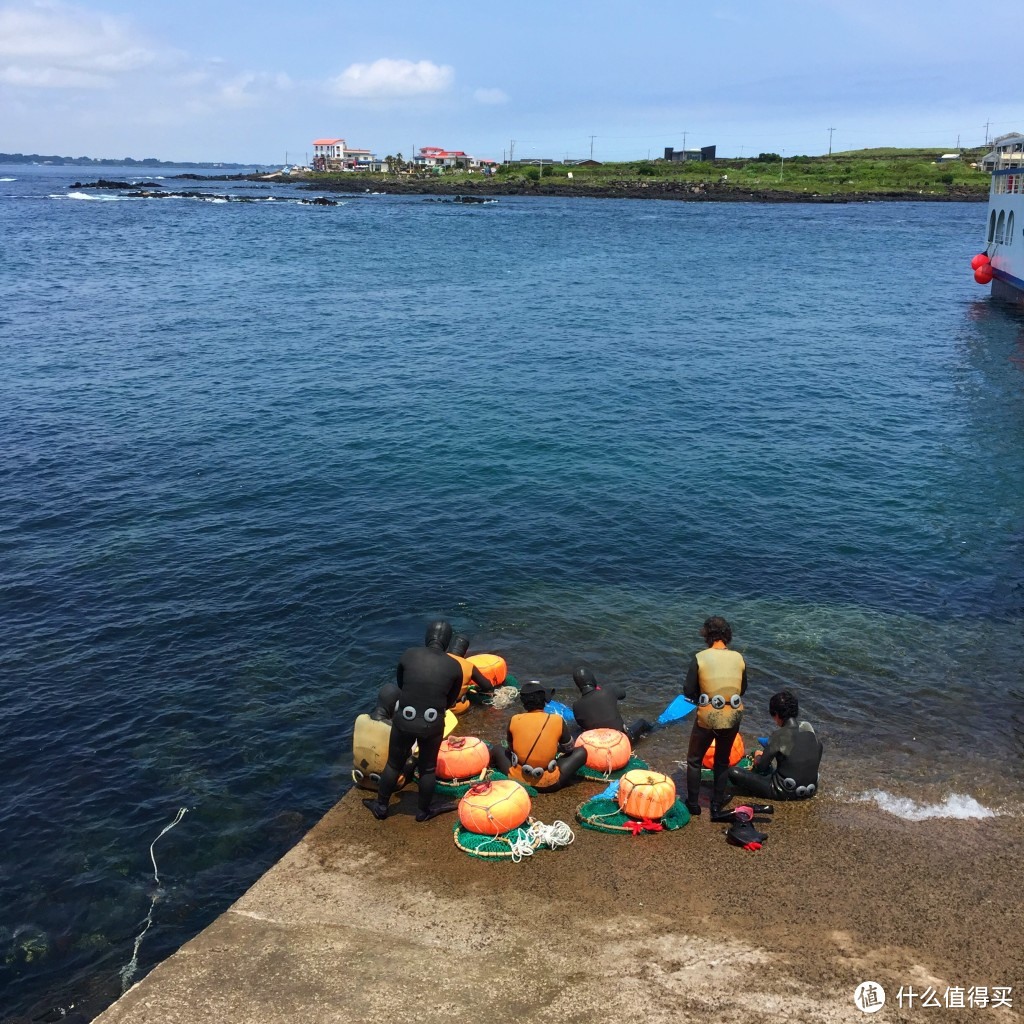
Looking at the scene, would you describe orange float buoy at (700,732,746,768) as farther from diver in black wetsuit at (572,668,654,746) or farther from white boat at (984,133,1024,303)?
white boat at (984,133,1024,303)

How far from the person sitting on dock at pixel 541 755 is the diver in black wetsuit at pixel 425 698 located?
143 cm

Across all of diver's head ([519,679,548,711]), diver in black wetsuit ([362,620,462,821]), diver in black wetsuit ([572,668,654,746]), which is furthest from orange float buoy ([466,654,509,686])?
diver in black wetsuit ([362,620,462,821])

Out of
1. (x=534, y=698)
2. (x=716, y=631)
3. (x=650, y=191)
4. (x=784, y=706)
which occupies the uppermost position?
(x=650, y=191)

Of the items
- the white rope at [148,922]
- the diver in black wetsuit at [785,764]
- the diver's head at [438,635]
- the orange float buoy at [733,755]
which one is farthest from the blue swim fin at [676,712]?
the white rope at [148,922]

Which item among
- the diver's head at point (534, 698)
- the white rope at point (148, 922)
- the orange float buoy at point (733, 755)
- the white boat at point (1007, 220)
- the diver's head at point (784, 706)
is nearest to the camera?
the white rope at point (148, 922)

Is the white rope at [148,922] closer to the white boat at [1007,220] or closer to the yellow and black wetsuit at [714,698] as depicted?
the yellow and black wetsuit at [714,698]

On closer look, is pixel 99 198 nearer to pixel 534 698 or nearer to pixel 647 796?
pixel 534 698

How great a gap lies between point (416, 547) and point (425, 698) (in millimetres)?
12300

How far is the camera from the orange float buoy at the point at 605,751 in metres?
12.2

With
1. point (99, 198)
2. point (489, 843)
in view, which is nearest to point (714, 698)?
point (489, 843)

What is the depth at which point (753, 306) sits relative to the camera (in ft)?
195

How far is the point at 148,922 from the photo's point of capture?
11117 millimetres

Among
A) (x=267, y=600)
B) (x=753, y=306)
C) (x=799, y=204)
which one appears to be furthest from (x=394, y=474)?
(x=799, y=204)

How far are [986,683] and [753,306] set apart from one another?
4733cm
